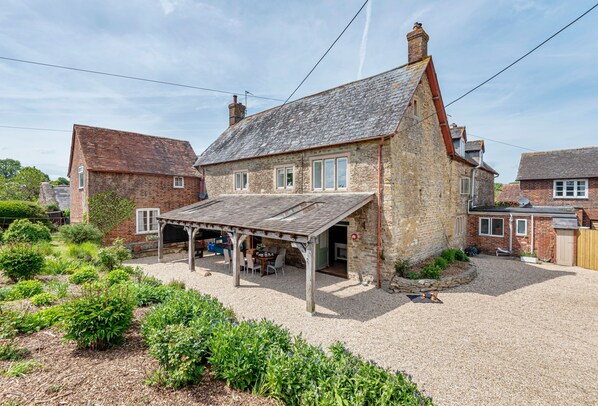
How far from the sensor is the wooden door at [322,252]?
45.7ft

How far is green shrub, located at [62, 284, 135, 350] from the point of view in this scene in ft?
17.1

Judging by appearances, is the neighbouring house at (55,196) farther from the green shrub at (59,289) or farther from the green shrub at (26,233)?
the green shrub at (59,289)

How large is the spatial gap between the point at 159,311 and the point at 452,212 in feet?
53.9

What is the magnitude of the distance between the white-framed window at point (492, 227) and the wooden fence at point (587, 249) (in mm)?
3496

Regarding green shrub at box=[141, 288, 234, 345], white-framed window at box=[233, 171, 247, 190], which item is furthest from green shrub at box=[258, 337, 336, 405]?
white-framed window at box=[233, 171, 247, 190]

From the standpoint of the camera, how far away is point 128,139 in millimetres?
19938

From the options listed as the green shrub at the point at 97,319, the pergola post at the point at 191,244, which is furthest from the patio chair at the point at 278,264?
the green shrub at the point at 97,319

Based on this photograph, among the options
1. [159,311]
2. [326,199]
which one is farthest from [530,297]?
[159,311]

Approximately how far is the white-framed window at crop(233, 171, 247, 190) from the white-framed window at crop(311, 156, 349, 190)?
5552 millimetres

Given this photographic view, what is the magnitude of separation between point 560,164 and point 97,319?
108 ft

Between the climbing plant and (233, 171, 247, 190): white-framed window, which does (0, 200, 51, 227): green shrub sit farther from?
(233, 171, 247, 190): white-framed window

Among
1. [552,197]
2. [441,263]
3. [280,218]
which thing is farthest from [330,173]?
[552,197]

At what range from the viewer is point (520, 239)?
17141 millimetres

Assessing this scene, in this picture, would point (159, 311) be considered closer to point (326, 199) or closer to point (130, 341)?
point (130, 341)
